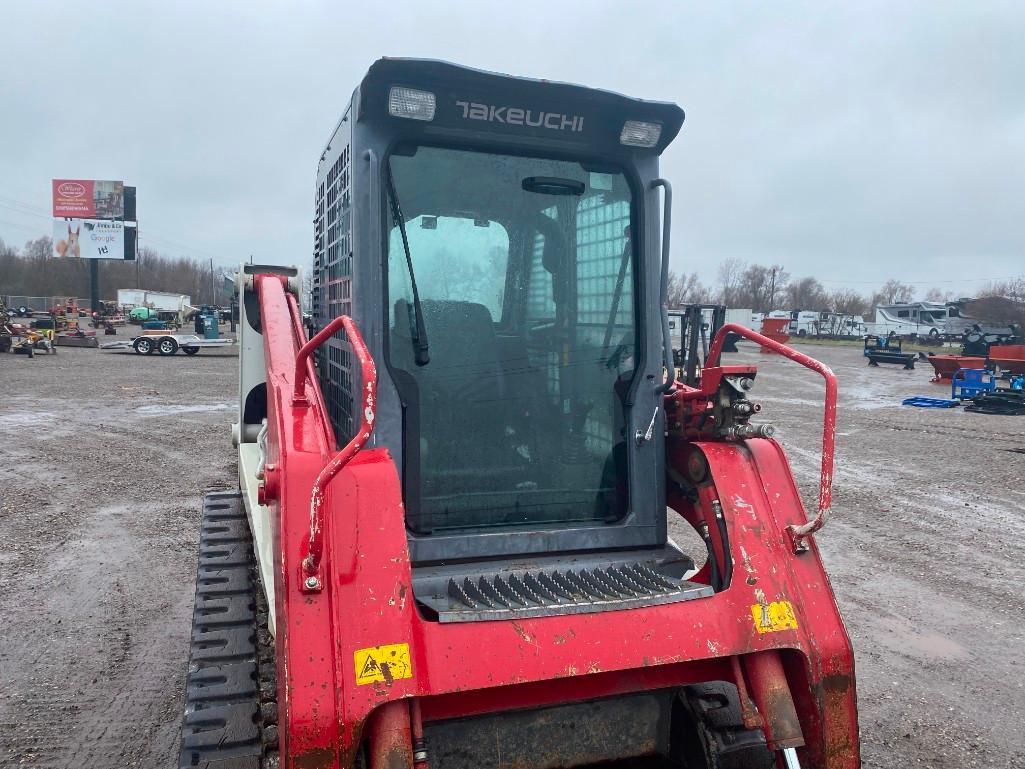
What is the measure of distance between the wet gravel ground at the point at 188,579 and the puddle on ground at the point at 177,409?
0.90ft

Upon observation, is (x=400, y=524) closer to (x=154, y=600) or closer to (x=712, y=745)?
(x=712, y=745)

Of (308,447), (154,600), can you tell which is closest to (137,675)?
(154,600)

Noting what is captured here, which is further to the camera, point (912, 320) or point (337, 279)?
point (912, 320)

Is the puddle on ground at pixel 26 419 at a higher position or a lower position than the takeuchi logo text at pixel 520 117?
lower

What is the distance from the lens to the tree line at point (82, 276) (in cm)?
7238

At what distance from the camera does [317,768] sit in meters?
2.04

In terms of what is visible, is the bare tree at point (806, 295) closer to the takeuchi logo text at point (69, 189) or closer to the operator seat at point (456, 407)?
the takeuchi logo text at point (69, 189)

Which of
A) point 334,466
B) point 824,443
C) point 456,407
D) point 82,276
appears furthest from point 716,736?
point 82,276

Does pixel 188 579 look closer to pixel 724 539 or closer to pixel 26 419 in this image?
pixel 724 539

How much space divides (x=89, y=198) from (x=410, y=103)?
65.1 m

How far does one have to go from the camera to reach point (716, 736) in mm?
2494

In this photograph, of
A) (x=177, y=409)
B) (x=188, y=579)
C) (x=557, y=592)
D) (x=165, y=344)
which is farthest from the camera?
(x=165, y=344)

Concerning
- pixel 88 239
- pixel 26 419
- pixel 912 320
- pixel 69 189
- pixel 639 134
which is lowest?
pixel 26 419

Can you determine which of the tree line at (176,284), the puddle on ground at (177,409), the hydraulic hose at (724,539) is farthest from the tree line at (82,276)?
the hydraulic hose at (724,539)
